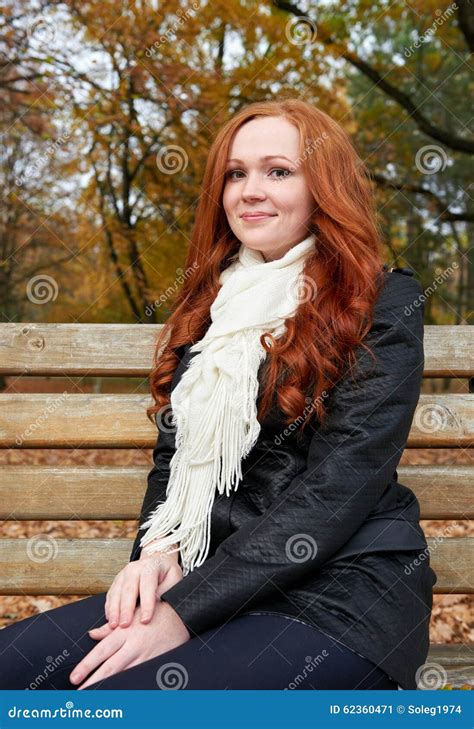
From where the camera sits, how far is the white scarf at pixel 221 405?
6.64 ft

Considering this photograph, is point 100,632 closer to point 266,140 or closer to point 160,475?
point 160,475

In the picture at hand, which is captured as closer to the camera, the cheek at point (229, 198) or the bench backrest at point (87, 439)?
Answer: the cheek at point (229, 198)

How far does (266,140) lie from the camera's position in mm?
2092

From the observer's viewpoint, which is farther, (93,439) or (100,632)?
(93,439)

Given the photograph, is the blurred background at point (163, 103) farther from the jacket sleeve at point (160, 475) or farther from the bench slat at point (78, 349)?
the jacket sleeve at point (160, 475)

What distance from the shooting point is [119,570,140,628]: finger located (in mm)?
1810

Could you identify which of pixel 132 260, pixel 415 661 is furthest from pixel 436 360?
pixel 132 260

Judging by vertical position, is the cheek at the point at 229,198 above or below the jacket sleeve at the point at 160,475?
above

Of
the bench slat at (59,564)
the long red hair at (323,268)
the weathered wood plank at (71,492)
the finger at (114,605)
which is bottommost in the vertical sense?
the bench slat at (59,564)

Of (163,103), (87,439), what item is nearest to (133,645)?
(87,439)

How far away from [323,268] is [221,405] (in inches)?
17.6

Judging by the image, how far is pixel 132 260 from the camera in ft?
30.1

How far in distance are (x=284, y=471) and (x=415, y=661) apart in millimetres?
537

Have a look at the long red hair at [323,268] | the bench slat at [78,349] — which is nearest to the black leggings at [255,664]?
the long red hair at [323,268]
